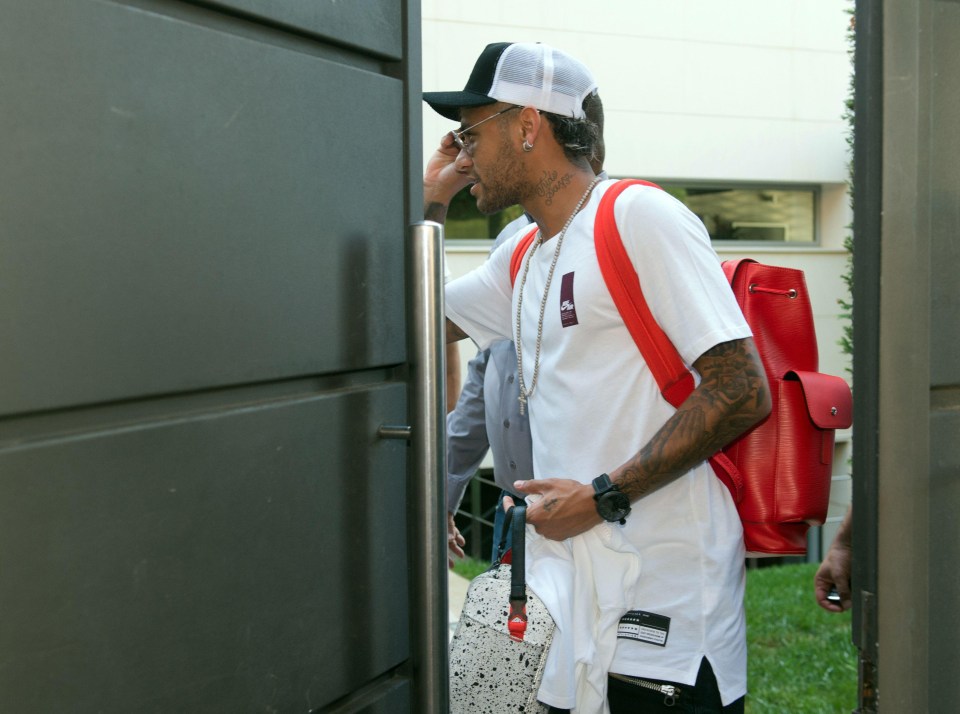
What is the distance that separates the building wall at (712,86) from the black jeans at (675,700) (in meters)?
9.88

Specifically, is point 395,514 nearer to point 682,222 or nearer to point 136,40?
point 136,40

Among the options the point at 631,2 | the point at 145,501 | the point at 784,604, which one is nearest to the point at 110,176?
the point at 145,501

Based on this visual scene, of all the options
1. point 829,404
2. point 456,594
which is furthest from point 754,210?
point 829,404

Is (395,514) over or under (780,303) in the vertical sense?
under

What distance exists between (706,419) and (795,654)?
5.53 m

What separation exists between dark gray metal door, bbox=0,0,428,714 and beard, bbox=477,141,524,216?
1036 millimetres

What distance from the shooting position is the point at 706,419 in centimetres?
212

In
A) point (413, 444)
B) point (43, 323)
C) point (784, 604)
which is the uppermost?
point (43, 323)

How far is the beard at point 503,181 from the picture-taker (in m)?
2.54

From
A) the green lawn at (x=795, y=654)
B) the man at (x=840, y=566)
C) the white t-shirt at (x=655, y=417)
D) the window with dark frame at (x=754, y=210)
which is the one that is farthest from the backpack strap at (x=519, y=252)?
the window with dark frame at (x=754, y=210)

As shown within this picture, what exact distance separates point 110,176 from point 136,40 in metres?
0.14

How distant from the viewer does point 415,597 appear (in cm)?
142

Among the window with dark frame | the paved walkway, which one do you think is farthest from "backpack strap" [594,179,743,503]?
the window with dark frame

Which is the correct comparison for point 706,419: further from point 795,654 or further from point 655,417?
point 795,654
